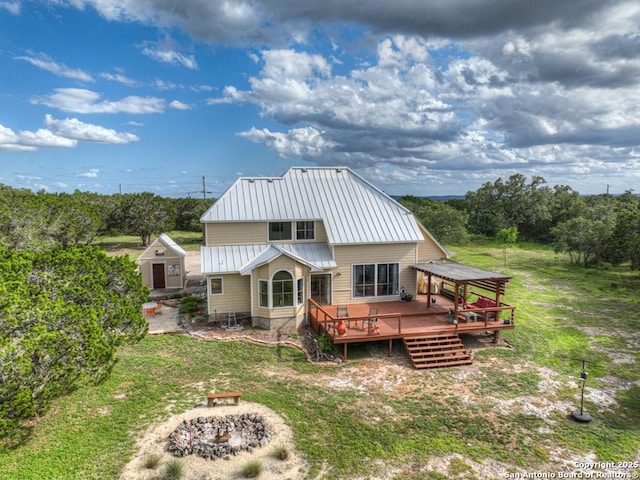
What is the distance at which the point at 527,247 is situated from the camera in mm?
48344

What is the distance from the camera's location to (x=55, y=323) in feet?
30.4

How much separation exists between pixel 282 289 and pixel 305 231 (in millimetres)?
4168

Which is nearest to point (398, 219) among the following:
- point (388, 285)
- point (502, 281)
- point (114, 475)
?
point (388, 285)

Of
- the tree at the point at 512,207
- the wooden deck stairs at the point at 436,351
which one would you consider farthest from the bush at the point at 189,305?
the tree at the point at 512,207

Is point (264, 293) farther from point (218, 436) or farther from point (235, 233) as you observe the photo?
point (218, 436)

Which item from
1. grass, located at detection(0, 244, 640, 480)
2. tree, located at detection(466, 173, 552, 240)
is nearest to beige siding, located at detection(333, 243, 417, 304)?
grass, located at detection(0, 244, 640, 480)

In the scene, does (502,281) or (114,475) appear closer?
(114,475)

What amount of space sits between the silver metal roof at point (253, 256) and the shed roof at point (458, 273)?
4.70 m

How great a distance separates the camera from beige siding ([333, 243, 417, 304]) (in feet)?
63.1

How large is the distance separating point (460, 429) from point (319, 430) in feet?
12.6

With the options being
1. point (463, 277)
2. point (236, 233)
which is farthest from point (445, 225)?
point (236, 233)

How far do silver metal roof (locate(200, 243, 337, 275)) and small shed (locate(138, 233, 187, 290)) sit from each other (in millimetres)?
6876

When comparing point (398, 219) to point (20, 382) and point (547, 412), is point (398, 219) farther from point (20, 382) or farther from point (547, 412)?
point (20, 382)

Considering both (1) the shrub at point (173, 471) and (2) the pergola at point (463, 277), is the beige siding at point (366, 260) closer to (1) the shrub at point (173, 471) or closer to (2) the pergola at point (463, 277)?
(2) the pergola at point (463, 277)
